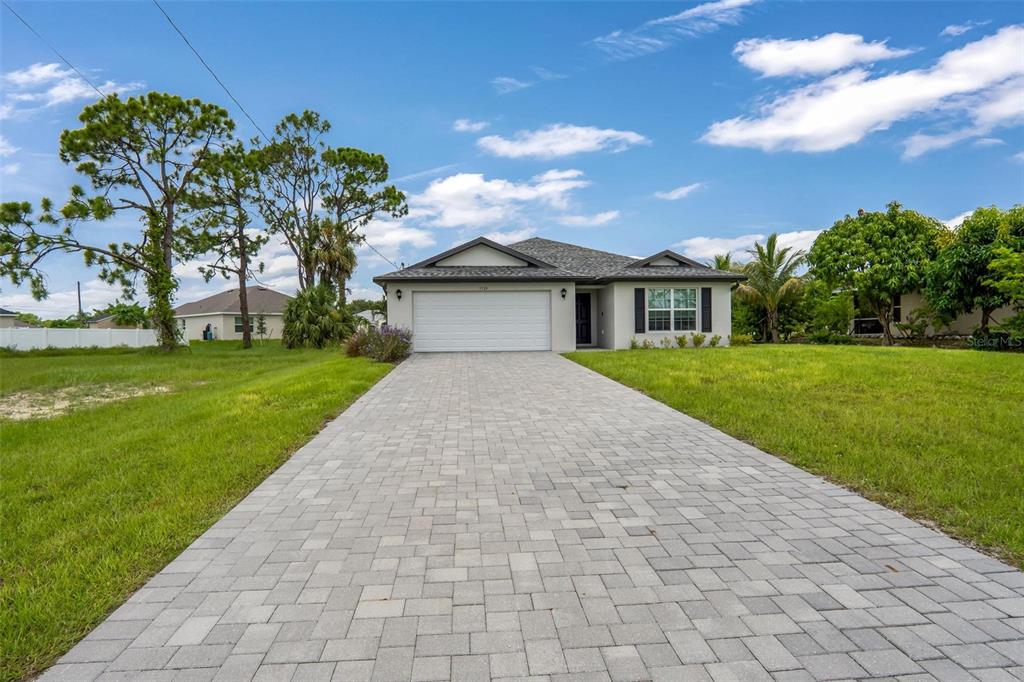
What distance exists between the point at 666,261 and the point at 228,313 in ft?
125

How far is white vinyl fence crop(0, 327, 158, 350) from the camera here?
90.7ft

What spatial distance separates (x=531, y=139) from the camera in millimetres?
19047

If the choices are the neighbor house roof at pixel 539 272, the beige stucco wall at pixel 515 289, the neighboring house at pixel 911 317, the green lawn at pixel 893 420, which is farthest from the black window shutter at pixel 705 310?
the neighboring house at pixel 911 317

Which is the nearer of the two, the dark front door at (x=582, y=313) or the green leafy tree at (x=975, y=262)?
the green leafy tree at (x=975, y=262)

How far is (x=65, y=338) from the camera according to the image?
2933 centimetres

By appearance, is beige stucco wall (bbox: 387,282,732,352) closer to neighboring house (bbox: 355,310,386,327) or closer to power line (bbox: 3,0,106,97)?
neighboring house (bbox: 355,310,386,327)

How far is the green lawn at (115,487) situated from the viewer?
261 cm

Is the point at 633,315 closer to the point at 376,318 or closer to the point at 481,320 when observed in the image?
the point at 481,320

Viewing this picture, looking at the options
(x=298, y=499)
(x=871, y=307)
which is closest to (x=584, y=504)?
(x=298, y=499)

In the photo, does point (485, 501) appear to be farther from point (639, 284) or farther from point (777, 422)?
point (639, 284)

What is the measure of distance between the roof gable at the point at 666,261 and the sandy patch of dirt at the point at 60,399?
15197mm

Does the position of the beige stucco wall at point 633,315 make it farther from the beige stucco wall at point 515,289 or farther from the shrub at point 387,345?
the shrub at point 387,345

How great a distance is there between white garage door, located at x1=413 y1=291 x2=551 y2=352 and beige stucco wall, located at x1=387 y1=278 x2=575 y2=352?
174 millimetres

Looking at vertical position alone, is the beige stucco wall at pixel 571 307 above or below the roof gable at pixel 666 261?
below
